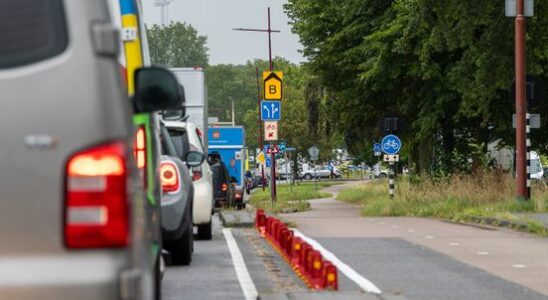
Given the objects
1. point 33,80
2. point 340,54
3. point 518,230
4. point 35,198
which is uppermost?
point 340,54

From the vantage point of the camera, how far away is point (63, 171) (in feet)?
14.8

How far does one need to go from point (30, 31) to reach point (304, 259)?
818 centimetres

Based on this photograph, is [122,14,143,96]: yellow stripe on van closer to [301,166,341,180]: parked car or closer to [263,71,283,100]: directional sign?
[263,71,283,100]: directional sign

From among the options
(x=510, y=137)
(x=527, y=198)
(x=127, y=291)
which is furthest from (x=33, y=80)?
(x=510, y=137)

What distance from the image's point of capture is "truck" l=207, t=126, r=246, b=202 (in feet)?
146

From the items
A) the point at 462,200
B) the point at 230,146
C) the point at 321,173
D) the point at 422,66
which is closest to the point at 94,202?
the point at 462,200

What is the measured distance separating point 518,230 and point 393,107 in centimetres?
2029

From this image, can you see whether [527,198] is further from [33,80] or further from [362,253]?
[33,80]

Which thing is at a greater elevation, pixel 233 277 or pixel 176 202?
pixel 176 202

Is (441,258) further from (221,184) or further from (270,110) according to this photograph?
(221,184)

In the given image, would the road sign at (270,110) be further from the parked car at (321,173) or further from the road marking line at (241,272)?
the parked car at (321,173)

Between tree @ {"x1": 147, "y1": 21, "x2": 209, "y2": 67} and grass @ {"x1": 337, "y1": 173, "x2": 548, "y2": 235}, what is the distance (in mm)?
131172

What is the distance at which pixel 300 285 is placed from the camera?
470 inches

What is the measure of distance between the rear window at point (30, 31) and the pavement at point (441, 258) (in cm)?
679
